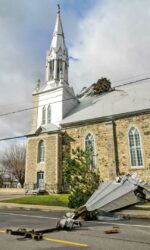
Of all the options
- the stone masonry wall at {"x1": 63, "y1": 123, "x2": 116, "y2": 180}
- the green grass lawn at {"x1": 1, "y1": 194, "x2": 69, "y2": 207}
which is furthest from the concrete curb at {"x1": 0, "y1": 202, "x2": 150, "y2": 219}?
the stone masonry wall at {"x1": 63, "y1": 123, "x2": 116, "y2": 180}

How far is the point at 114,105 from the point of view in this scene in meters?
28.2

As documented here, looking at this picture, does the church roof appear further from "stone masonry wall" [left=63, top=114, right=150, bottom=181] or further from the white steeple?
the white steeple

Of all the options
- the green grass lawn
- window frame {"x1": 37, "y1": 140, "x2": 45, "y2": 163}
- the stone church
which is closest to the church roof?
the stone church

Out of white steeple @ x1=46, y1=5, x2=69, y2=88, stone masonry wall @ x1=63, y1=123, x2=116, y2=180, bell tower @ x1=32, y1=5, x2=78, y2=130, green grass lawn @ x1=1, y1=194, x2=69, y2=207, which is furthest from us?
white steeple @ x1=46, y1=5, x2=69, y2=88

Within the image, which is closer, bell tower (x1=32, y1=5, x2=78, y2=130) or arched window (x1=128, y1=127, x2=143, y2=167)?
arched window (x1=128, y1=127, x2=143, y2=167)

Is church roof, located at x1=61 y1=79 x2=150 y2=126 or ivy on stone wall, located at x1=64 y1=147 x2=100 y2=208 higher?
church roof, located at x1=61 y1=79 x2=150 y2=126

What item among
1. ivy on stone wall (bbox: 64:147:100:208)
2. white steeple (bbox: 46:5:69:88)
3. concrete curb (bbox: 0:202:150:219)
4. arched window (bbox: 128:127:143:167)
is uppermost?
white steeple (bbox: 46:5:69:88)

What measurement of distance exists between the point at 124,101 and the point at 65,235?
77.7 ft

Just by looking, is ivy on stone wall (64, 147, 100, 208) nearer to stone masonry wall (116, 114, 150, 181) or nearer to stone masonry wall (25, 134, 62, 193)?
stone masonry wall (116, 114, 150, 181)

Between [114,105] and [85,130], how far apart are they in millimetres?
5107

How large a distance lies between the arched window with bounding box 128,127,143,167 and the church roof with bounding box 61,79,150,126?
2501mm

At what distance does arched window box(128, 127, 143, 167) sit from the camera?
24.0 metres

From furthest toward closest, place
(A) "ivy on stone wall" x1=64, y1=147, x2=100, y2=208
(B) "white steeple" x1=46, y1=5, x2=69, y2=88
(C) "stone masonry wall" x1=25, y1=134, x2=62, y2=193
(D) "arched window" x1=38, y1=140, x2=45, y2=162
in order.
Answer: (B) "white steeple" x1=46, y1=5, x2=69, y2=88 < (D) "arched window" x1=38, y1=140, x2=45, y2=162 < (C) "stone masonry wall" x1=25, y1=134, x2=62, y2=193 < (A) "ivy on stone wall" x1=64, y1=147, x2=100, y2=208

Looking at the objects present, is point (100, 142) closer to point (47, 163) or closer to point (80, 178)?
point (47, 163)
